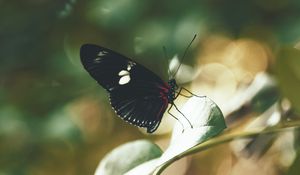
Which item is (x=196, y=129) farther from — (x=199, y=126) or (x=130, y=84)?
(x=130, y=84)

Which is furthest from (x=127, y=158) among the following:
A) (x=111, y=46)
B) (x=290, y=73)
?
(x=111, y=46)

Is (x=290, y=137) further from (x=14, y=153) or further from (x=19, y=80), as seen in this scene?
(x=19, y=80)


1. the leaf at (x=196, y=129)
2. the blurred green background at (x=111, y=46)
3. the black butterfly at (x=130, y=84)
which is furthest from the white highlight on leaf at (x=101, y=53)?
the blurred green background at (x=111, y=46)

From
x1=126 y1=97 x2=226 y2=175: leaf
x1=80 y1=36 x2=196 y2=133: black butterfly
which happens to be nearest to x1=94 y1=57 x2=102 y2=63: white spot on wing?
x1=80 y1=36 x2=196 y2=133: black butterfly

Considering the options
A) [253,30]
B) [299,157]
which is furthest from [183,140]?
[253,30]

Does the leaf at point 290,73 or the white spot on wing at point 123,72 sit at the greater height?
the white spot on wing at point 123,72

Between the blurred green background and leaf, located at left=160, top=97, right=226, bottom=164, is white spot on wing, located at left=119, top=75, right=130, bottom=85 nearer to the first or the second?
leaf, located at left=160, top=97, right=226, bottom=164

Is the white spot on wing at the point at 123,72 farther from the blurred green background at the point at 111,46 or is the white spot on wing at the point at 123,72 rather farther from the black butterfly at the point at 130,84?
the blurred green background at the point at 111,46
